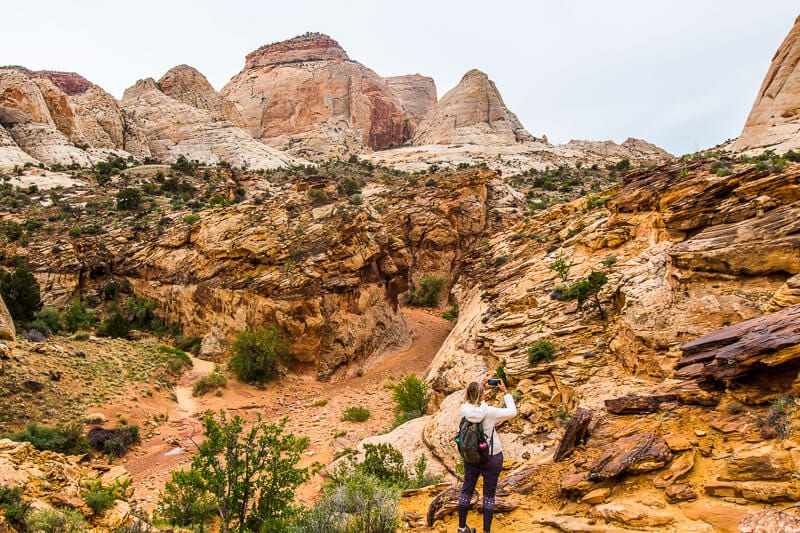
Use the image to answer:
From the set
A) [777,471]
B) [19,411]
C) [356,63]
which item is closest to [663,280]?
[777,471]

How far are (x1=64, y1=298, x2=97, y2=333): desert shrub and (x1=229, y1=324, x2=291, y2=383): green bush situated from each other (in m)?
8.67

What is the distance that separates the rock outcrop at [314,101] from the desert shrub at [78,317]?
41.7 metres

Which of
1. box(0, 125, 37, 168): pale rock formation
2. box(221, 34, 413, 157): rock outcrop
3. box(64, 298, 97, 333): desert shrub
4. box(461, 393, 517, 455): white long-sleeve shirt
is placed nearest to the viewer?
box(461, 393, 517, 455): white long-sleeve shirt

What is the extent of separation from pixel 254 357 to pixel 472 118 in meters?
58.8

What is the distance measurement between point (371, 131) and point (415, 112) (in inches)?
705

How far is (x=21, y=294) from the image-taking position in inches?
719

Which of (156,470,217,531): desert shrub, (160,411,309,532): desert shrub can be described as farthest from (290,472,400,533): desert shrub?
(156,470,217,531): desert shrub

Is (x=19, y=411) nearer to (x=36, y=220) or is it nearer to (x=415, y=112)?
(x=36, y=220)

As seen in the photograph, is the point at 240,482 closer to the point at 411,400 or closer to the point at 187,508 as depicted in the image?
the point at 187,508

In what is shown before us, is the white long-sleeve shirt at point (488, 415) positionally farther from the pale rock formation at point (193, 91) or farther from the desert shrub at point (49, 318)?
the pale rock formation at point (193, 91)

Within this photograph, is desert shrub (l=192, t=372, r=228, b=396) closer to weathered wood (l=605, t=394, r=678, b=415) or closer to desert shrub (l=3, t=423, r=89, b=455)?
desert shrub (l=3, t=423, r=89, b=455)

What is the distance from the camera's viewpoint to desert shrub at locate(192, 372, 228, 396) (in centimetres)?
1658

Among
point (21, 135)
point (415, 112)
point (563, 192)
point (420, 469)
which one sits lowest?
point (420, 469)

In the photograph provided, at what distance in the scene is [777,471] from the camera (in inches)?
143
